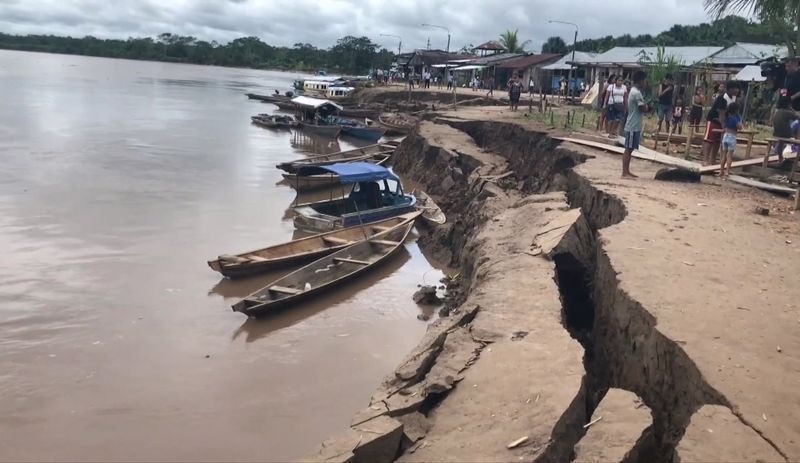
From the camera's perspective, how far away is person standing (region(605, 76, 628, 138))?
16.3m

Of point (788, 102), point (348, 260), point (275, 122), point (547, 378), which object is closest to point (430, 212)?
point (348, 260)

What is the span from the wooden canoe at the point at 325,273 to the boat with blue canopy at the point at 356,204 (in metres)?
1.13

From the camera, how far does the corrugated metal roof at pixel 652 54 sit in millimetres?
29062

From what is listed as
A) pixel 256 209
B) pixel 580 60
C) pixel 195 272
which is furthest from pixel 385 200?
pixel 580 60

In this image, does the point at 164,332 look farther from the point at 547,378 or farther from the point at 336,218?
the point at 547,378

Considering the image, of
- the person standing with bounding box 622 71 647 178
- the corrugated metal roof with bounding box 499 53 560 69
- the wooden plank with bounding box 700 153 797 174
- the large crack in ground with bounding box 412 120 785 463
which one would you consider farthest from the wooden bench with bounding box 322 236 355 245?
the corrugated metal roof with bounding box 499 53 560 69

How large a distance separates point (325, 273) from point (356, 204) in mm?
4319

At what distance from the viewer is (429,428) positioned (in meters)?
4.70

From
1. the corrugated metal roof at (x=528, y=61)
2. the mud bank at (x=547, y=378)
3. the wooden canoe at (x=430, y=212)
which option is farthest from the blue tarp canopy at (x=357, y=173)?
the corrugated metal roof at (x=528, y=61)

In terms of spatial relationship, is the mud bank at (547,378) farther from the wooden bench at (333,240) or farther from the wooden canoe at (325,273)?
the wooden bench at (333,240)

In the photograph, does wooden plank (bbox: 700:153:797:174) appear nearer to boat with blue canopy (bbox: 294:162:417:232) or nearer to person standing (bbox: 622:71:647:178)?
person standing (bbox: 622:71:647:178)

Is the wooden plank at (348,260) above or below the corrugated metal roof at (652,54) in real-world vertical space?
below

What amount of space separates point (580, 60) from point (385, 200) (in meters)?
24.0

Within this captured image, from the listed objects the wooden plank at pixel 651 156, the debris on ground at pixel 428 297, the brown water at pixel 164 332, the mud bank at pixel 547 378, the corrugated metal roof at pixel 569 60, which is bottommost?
the brown water at pixel 164 332
